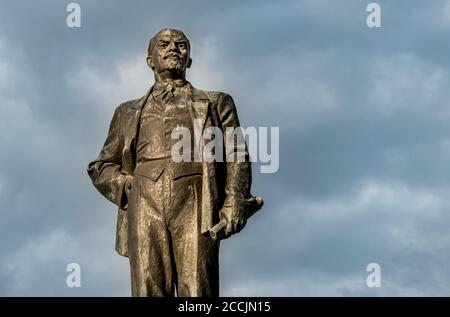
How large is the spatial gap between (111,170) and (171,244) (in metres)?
1.71

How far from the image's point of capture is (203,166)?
22.2 meters

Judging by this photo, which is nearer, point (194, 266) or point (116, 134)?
point (194, 266)

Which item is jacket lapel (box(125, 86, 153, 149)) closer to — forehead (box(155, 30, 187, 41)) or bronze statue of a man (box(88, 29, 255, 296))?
bronze statue of a man (box(88, 29, 255, 296))

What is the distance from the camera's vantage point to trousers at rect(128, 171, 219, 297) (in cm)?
2177

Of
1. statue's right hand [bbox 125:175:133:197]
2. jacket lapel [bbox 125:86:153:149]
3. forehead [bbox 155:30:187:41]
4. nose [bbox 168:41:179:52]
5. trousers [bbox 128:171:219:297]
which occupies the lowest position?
trousers [bbox 128:171:219:297]

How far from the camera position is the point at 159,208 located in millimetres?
22016

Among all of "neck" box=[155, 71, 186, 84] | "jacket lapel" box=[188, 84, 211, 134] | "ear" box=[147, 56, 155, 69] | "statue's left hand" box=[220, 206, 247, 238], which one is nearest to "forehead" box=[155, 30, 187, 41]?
"ear" box=[147, 56, 155, 69]

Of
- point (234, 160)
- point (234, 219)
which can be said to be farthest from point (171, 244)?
point (234, 160)

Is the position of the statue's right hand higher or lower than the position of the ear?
lower
